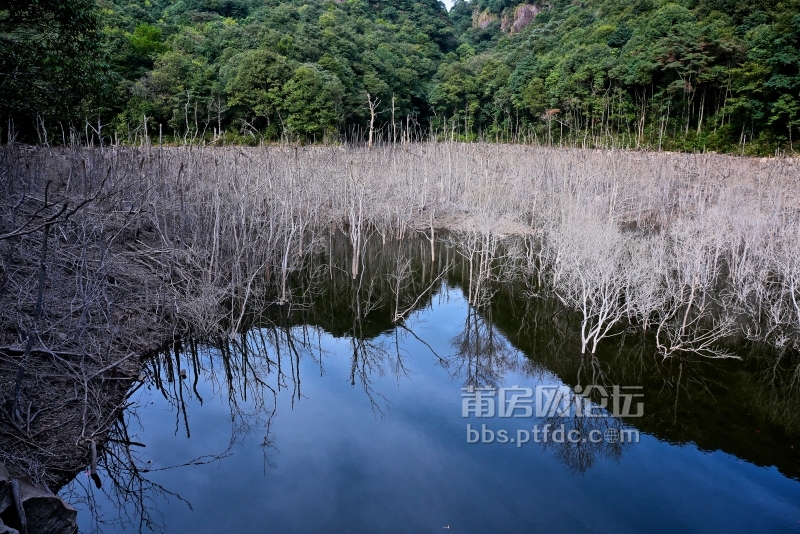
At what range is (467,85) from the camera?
34.9 m

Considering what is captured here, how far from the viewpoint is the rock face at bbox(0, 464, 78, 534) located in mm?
4164

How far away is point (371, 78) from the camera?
3191 centimetres

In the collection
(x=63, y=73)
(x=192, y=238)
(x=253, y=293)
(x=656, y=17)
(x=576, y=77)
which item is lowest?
(x=253, y=293)

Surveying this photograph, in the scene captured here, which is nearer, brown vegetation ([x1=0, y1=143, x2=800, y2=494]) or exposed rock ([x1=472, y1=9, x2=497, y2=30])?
brown vegetation ([x1=0, y1=143, x2=800, y2=494])

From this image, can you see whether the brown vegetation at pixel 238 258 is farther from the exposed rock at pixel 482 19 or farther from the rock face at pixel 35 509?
the exposed rock at pixel 482 19

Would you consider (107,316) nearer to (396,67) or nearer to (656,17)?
(656,17)

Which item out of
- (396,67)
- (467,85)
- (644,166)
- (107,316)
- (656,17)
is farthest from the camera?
(396,67)

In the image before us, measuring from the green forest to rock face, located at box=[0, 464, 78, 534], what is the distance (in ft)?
24.3

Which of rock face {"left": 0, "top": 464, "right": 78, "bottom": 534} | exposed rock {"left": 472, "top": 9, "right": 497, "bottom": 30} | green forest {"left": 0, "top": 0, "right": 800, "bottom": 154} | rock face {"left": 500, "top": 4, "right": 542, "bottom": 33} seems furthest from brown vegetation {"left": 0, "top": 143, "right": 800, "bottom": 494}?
exposed rock {"left": 472, "top": 9, "right": 497, "bottom": 30}

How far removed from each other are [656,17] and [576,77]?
13.7ft

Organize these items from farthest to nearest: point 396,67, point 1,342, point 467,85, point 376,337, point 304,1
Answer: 1. point 304,1
2. point 396,67
3. point 467,85
4. point 376,337
5. point 1,342

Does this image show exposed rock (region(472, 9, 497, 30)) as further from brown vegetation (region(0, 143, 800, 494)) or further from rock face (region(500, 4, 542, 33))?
brown vegetation (region(0, 143, 800, 494))

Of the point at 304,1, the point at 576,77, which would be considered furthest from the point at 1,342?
the point at 304,1

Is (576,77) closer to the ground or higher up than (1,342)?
higher up
